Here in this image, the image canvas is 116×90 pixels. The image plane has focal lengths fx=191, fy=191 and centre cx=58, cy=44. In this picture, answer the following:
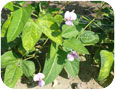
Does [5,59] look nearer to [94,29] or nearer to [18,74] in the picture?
[18,74]

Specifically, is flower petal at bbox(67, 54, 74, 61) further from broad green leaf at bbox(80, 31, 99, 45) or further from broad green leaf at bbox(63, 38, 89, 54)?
broad green leaf at bbox(80, 31, 99, 45)

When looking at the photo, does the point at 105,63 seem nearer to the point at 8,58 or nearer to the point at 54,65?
the point at 54,65

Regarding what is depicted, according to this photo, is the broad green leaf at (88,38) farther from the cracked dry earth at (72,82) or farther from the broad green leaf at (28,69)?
the broad green leaf at (28,69)

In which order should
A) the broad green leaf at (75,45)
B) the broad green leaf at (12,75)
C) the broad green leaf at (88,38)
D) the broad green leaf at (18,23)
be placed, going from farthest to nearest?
1. the broad green leaf at (88,38)
2. the broad green leaf at (12,75)
3. the broad green leaf at (75,45)
4. the broad green leaf at (18,23)

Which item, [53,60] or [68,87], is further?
[68,87]

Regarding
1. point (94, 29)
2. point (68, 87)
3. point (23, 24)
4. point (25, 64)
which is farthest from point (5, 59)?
point (94, 29)

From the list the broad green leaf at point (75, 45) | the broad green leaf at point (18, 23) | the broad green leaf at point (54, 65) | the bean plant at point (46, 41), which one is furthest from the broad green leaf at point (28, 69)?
the broad green leaf at point (18, 23)
